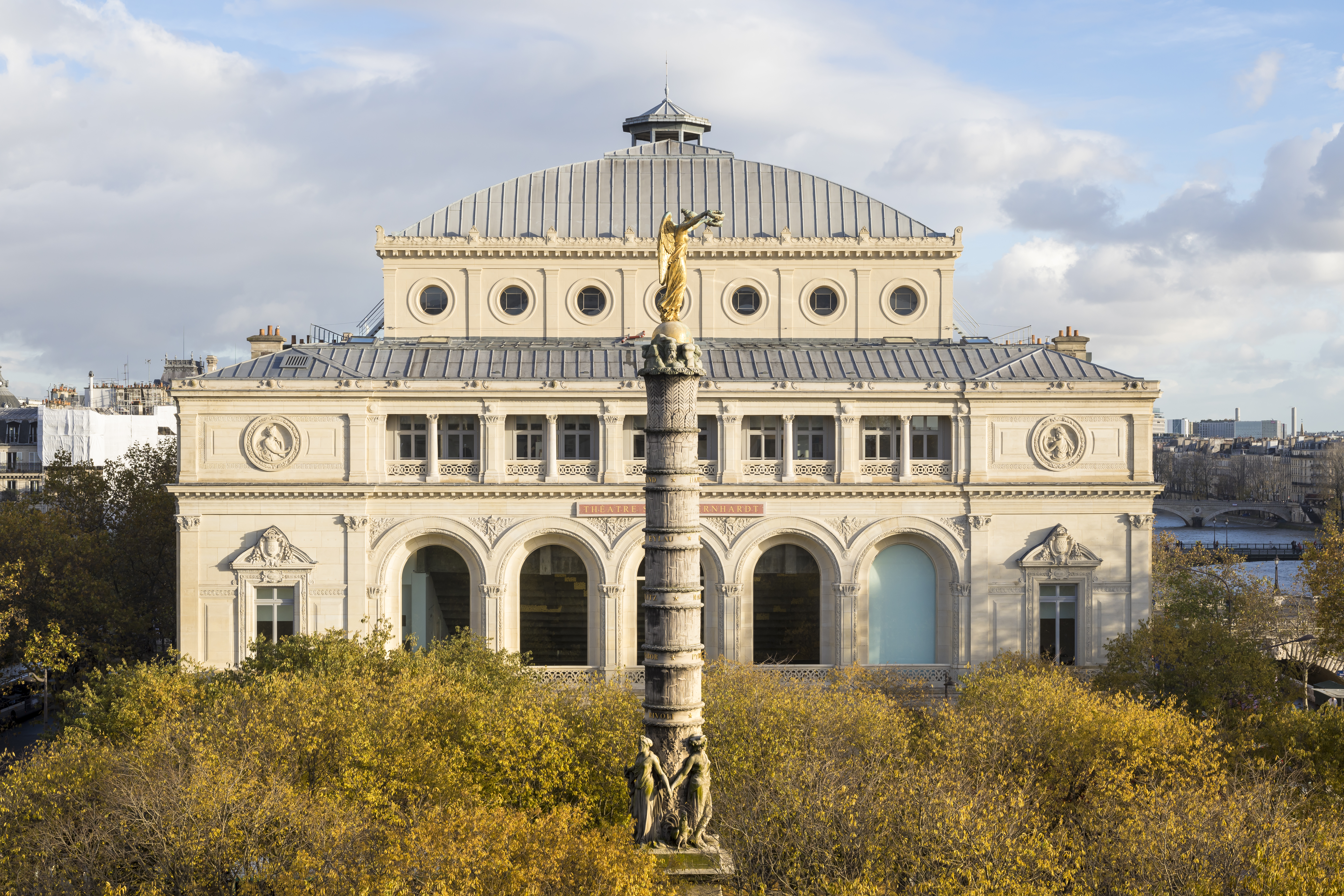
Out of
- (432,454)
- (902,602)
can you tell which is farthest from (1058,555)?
(432,454)

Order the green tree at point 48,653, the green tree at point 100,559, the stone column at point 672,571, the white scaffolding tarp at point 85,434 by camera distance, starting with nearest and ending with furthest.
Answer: the stone column at point 672,571
the green tree at point 48,653
the green tree at point 100,559
the white scaffolding tarp at point 85,434

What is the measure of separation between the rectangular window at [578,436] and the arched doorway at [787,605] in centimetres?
995

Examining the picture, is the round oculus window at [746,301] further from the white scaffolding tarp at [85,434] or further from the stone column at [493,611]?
the white scaffolding tarp at [85,434]

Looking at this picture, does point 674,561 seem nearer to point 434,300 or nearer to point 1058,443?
point 1058,443

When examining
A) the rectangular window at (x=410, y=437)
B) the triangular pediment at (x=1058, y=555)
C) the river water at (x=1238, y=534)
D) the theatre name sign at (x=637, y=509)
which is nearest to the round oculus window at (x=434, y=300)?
the rectangular window at (x=410, y=437)

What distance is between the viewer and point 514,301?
220 ft

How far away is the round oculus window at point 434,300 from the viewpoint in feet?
220

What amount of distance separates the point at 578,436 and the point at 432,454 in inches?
275

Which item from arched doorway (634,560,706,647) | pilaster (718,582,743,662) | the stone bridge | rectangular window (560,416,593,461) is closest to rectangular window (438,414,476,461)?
rectangular window (560,416,593,461)

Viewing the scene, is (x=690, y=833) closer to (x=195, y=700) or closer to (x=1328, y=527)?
(x=195, y=700)

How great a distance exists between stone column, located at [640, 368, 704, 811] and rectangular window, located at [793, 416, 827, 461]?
91.1 feet

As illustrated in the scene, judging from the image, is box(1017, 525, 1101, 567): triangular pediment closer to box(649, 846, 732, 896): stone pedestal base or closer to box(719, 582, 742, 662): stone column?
box(719, 582, 742, 662): stone column

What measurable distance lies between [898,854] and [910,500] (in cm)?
3035

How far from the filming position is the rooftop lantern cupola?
7394cm
